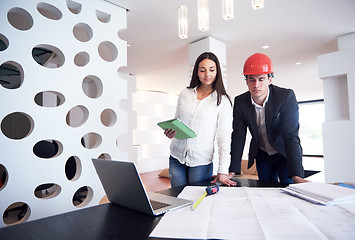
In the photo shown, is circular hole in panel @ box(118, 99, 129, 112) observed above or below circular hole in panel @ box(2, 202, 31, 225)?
above

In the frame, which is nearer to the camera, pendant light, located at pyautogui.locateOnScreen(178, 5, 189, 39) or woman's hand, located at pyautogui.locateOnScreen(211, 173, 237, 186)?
woman's hand, located at pyautogui.locateOnScreen(211, 173, 237, 186)

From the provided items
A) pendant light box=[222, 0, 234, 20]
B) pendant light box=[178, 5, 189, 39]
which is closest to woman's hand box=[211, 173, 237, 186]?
pendant light box=[222, 0, 234, 20]

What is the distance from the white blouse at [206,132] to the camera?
59.8 inches

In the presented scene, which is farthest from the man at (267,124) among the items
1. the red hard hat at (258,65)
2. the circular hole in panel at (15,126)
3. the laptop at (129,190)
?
the circular hole in panel at (15,126)

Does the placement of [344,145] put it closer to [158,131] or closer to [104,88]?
[104,88]

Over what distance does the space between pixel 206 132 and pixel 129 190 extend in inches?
34.0

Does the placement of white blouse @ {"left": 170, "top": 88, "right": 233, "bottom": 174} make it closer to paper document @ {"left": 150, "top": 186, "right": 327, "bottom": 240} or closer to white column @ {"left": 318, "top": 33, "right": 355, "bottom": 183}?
paper document @ {"left": 150, "top": 186, "right": 327, "bottom": 240}

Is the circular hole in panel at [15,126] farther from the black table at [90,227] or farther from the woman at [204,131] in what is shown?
the black table at [90,227]

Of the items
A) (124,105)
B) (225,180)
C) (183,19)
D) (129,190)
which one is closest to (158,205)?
(129,190)

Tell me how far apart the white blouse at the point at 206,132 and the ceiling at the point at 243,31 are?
190 centimetres

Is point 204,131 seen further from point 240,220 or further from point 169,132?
point 240,220

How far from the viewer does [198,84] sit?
1.72 m

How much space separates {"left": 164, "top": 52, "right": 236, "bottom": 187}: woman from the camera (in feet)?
4.99

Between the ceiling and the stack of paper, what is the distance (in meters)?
2.63
